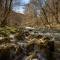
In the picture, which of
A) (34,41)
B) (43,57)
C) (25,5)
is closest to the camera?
(43,57)

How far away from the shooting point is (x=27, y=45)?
6301 mm

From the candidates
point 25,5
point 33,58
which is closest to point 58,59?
point 33,58

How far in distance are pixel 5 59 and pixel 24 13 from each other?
12.8 metres

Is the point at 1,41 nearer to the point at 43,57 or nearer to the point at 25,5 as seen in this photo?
the point at 43,57

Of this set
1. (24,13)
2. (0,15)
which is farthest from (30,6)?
(0,15)

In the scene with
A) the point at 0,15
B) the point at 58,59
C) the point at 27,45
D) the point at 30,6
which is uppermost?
the point at 30,6

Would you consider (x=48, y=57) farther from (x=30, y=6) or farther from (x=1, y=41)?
(x=30, y=6)

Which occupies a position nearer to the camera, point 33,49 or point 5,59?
point 5,59

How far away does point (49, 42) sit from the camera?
6.88m

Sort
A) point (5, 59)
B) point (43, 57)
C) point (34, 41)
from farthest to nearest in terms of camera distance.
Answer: point (34, 41), point (43, 57), point (5, 59)

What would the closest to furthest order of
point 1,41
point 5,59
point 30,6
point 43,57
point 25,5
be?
1. point 5,59
2. point 1,41
3. point 43,57
4. point 30,6
5. point 25,5

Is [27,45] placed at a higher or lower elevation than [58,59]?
higher

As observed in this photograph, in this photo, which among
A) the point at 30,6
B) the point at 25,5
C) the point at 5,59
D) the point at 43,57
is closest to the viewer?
the point at 5,59

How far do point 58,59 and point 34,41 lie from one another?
1.29 m
